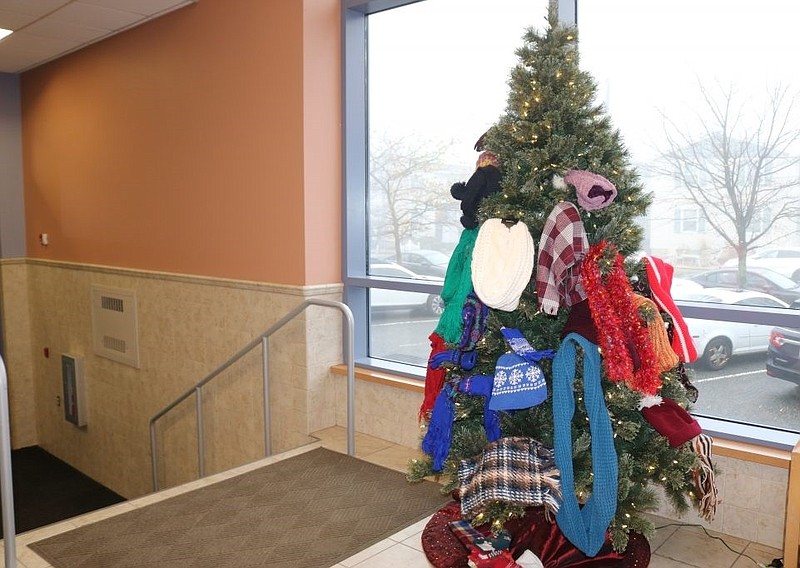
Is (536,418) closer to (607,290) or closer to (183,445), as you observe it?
(607,290)

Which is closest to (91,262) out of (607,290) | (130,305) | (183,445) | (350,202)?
(130,305)

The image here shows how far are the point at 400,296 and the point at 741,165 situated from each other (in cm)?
191

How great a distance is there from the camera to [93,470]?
598 centimetres

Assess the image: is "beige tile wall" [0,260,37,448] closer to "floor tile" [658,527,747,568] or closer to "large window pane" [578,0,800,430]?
"large window pane" [578,0,800,430]

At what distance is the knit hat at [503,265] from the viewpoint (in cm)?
241

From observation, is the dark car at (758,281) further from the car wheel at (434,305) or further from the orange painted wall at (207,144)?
the orange painted wall at (207,144)

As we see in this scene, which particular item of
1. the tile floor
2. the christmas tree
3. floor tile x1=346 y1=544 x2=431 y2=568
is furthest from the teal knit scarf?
floor tile x1=346 y1=544 x2=431 y2=568

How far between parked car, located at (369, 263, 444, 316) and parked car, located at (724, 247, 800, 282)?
60.7 inches

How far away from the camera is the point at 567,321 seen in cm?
243

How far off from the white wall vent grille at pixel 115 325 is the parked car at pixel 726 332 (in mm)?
3912

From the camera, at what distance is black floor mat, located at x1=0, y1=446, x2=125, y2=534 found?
532 cm

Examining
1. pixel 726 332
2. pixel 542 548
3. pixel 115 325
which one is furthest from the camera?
pixel 115 325

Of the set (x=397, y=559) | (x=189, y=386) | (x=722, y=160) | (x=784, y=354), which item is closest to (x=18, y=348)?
(x=189, y=386)

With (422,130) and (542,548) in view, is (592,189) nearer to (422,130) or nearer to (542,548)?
(542,548)
